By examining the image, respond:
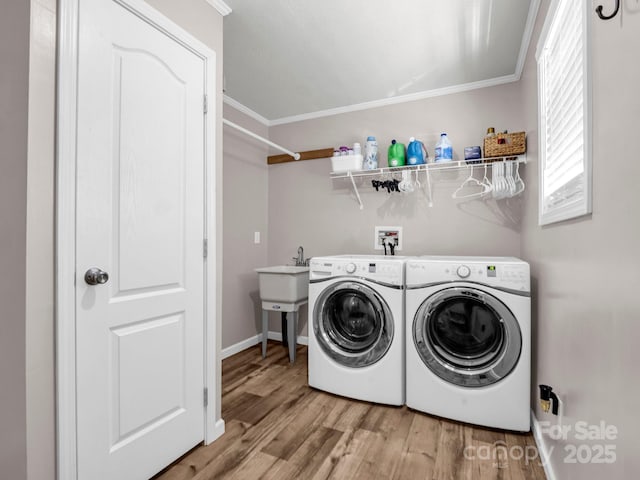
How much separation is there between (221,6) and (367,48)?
3.06ft

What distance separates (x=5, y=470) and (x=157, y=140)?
128 cm

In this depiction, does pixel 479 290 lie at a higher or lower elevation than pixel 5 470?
higher

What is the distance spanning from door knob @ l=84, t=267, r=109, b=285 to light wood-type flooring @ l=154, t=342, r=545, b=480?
928mm

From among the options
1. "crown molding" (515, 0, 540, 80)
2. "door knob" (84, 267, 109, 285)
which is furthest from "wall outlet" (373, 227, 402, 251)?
"door knob" (84, 267, 109, 285)

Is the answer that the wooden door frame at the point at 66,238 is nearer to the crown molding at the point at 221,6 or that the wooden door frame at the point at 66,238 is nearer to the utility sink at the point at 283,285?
the crown molding at the point at 221,6

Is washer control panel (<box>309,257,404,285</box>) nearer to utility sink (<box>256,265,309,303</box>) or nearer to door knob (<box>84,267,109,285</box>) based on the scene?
utility sink (<box>256,265,309,303</box>)

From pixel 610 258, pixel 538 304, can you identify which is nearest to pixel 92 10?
pixel 610 258

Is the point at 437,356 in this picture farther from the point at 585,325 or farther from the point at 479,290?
the point at 585,325

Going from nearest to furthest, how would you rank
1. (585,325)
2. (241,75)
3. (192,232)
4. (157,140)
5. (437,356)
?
(585,325) → (157,140) → (192,232) → (437,356) → (241,75)

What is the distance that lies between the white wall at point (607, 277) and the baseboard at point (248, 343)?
2232 millimetres

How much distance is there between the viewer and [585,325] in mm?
1033

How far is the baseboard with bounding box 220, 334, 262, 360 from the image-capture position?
290cm

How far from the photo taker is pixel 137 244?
136 cm

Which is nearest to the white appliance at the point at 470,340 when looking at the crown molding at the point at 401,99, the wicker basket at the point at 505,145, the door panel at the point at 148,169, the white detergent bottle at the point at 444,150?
the wicker basket at the point at 505,145
